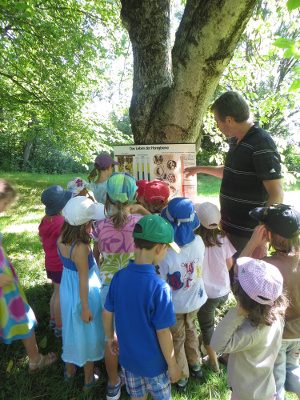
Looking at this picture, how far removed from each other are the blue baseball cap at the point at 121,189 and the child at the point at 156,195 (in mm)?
377

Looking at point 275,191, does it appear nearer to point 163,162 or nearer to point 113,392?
point 163,162

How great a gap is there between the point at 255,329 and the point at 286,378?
737 millimetres

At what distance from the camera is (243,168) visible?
2.32 metres

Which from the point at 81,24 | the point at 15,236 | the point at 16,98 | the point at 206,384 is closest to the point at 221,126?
the point at 206,384

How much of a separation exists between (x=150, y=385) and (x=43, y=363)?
120 centimetres

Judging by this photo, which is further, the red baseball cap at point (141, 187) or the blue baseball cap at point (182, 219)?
the red baseball cap at point (141, 187)

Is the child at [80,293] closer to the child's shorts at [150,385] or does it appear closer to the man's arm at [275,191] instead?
the child's shorts at [150,385]

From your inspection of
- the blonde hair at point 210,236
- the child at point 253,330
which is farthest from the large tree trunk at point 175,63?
the child at point 253,330

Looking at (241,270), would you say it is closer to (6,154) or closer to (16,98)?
(16,98)

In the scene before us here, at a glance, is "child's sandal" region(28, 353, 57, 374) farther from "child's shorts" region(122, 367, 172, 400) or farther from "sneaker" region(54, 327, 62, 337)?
"child's shorts" region(122, 367, 172, 400)

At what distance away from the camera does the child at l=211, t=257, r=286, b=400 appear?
53.8 inches

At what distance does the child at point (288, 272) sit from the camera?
1648mm

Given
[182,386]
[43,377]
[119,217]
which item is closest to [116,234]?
[119,217]

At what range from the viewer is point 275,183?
2.08 m
